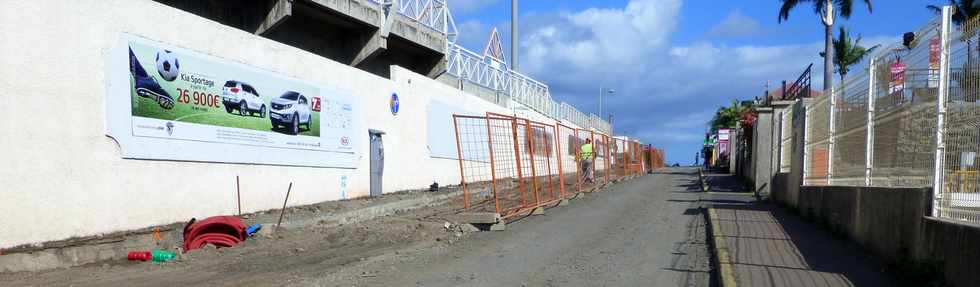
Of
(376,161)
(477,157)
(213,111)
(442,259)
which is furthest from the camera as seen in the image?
(477,157)

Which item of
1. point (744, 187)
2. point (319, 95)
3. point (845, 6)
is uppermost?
point (845, 6)

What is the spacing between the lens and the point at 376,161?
1602cm

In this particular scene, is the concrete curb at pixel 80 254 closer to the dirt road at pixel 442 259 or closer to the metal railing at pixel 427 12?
the dirt road at pixel 442 259

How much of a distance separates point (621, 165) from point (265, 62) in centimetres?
2029

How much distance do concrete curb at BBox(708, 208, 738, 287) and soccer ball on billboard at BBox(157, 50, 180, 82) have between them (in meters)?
7.72

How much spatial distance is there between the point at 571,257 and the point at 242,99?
6.36 metres

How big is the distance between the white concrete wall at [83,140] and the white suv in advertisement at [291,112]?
26.5 inches

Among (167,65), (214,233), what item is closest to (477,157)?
(167,65)

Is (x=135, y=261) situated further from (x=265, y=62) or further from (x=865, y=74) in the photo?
(x=865, y=74)

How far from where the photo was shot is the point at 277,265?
25.6 feet

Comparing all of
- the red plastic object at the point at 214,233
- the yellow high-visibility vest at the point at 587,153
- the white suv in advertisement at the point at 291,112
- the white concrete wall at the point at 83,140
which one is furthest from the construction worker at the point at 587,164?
the red plastic object at the point at 214,233

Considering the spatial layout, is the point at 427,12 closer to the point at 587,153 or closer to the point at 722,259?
the point at 587,153

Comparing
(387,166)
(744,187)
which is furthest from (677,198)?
(387,166)

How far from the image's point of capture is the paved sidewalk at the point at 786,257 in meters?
6.28
